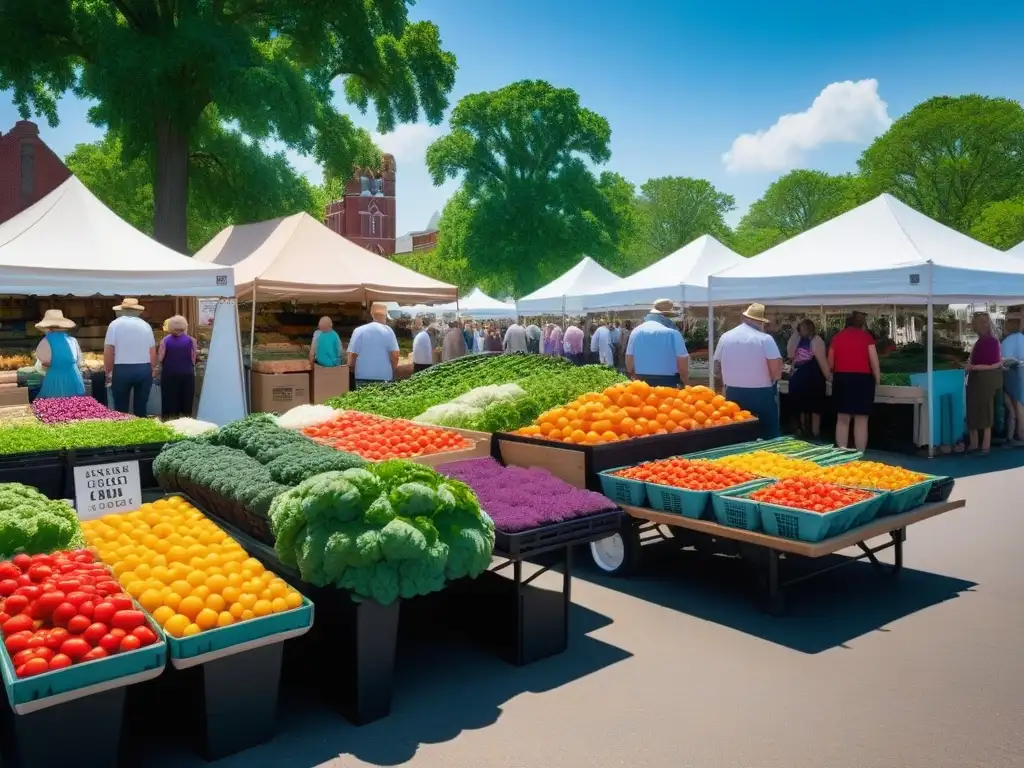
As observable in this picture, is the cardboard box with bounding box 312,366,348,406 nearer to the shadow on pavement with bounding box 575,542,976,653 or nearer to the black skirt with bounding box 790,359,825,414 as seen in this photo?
the black skirt with bounding box 790,359,825,414

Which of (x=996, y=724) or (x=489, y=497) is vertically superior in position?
(x=489, y=497)

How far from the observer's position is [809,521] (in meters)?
4.56

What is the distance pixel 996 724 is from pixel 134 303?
368 inches

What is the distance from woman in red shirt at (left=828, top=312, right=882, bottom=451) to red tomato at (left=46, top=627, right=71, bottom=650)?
8.73 metres

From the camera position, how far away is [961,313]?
2500 cm

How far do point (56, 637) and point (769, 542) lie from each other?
3630 mm

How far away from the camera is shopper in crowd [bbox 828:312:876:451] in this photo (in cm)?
949

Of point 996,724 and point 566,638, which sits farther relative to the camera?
point 566,638

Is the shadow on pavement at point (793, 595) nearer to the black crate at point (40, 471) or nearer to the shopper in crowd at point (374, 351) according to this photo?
the black crate at point (40, 471)

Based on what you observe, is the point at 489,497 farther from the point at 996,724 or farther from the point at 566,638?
the point at 996,724

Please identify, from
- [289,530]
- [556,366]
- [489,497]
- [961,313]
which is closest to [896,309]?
[961,313]

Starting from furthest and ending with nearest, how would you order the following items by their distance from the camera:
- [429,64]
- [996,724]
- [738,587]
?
[429,64] → [738,587] → [996,724]

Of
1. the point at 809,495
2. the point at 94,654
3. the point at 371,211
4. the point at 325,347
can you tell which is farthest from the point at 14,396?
the point at 371,211

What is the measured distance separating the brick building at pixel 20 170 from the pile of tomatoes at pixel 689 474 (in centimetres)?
3631
